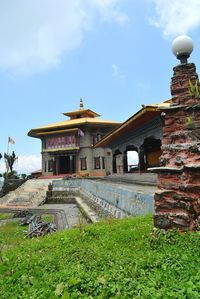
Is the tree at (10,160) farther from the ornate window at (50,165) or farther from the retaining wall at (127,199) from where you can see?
the retaining wall at (127,199)

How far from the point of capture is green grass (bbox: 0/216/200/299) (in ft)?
11.5

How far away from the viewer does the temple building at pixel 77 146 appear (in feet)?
134

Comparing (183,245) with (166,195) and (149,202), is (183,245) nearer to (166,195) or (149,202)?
(166,195)

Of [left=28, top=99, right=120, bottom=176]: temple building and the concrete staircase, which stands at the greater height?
[left=28, top=99, right=120, bottom=176]: temple building

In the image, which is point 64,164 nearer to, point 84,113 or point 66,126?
point 66,126

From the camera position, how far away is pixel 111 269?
4234 mm

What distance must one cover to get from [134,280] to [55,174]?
132 ft

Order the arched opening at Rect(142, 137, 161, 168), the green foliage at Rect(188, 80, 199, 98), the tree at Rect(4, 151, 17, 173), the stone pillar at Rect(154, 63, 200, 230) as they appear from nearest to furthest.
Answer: the stone pillar at Rect(154, 63, 200, 230), the green foliage at Rect(188, 80, 199, 98), the arched opening at Rect(142, 137, 161, 168), the tree at Rect(4, 151, 17, 173)

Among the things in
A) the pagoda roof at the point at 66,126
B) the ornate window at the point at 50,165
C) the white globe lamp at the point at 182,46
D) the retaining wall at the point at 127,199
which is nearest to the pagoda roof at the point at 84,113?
the pagoda roof at the point at 66,126

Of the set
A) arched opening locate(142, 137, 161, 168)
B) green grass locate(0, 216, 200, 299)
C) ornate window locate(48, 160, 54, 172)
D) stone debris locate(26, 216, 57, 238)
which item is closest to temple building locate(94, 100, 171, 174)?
arched opening locate(142, 137, 161, 168)

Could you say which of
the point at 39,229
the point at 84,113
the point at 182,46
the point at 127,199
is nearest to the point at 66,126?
the point at 84,113

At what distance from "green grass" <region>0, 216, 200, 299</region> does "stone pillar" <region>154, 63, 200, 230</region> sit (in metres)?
0.36

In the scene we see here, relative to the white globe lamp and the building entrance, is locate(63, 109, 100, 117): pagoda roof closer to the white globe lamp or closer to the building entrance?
the building entrance

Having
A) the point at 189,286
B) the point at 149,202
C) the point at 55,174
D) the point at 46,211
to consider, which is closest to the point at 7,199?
the point at 46,211
